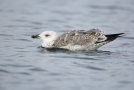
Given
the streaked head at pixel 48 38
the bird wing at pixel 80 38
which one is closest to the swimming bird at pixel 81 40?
the bird wing at pixel 80 38

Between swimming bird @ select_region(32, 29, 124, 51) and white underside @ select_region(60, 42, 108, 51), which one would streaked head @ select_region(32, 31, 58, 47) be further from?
white underside @ select_region(60, 42, 108, 51)

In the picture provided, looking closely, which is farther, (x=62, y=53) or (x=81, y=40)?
(x=81, y=40)

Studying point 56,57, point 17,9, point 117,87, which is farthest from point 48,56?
point 17,9

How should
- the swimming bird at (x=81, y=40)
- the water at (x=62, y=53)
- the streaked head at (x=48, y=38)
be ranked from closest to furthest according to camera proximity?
1. the water at (x=62, y=53)
2. the swimming bird at (x=81, y=40)
3. the streaked head at (x=48, y=38)

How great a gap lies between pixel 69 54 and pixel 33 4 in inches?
369

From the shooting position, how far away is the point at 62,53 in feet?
46.1

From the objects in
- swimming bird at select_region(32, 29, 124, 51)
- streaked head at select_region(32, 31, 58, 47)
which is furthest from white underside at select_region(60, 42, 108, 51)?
streaked head at select_region(32, 31, 58, 47)

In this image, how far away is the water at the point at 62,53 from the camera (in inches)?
436

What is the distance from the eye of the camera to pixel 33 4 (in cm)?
2288

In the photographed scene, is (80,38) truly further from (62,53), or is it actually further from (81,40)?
(62,53)

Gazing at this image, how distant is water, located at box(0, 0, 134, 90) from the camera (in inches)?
436

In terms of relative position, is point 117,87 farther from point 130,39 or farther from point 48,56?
point 130,39

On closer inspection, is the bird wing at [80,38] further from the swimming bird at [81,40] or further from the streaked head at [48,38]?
the streaked head at [48,38]

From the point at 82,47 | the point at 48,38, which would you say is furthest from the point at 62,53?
the point at 48,38
